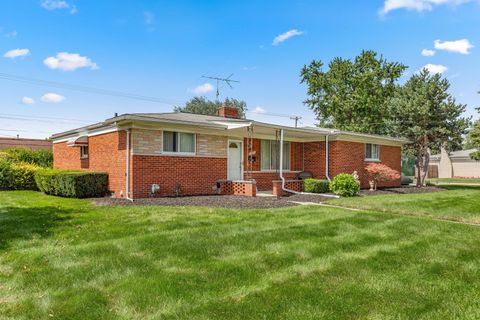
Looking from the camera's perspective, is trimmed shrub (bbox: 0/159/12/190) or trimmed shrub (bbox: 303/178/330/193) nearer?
trimmed shrub (bbox: 303/178/330/193)

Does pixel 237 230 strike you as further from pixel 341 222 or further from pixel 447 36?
pixel 447 36

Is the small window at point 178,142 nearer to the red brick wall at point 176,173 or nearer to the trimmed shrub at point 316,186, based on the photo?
the red brick wall at point 176,173

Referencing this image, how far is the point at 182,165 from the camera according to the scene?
46.4 ft

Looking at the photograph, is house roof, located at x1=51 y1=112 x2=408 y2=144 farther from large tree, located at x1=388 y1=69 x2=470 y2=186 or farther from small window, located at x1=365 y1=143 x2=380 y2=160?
large tree, located at x1=388 y1=69 x2=470 y2=186

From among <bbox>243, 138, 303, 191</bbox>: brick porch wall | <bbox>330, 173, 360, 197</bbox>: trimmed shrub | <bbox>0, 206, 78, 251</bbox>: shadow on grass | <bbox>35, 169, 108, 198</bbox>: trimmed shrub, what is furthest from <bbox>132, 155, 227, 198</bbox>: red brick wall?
<bbox>330, 173, 360, 197</bbox>: trimmed shrub

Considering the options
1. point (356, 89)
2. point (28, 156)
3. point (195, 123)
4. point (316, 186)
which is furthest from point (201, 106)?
point (195, 123)

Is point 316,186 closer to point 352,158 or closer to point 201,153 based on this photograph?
point 352,158

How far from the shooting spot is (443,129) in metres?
21.6

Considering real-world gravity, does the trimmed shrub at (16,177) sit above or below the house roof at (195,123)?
below

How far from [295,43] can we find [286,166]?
7.68 metres

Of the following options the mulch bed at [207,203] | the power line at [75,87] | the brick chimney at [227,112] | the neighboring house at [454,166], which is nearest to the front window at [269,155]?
the brick chimney at [227,112]

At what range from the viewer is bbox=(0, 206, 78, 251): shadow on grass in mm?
7074

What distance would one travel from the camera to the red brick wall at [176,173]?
13094 mm

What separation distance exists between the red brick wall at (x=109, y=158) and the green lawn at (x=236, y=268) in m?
5.19
